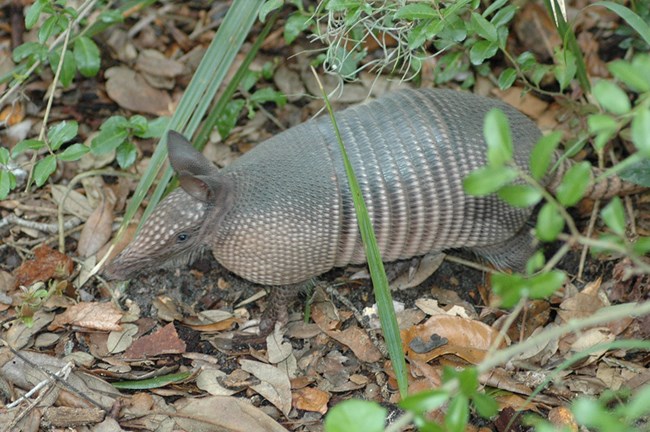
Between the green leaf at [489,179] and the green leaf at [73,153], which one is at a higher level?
the green leaf at [489,179]

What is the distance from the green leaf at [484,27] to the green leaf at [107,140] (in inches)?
92.3

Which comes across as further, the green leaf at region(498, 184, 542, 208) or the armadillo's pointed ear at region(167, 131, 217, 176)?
the armadillo's pointed ear at region(167, 131, 217, 176)

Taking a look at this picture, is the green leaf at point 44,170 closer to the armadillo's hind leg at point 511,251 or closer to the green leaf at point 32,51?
the green leaf at point 32,51

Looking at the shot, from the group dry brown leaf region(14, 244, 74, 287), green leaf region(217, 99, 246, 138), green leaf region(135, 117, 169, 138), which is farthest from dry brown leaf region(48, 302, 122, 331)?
green leaf region(217, 99, 246, 138)

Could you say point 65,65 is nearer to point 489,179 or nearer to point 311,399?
point 311,399

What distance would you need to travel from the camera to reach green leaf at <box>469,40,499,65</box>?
476 centimetres

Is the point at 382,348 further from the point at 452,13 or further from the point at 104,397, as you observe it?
the point at 452,13

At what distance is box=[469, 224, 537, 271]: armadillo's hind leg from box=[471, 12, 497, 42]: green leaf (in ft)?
4.47

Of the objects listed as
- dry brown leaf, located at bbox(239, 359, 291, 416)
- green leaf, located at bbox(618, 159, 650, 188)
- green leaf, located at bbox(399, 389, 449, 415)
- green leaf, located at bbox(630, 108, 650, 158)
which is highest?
green leaf, located at bbox(630, 108, 650, 158)

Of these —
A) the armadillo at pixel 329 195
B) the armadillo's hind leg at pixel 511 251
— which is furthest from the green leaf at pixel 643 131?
the armadillo's hind leg at pixel 511 251

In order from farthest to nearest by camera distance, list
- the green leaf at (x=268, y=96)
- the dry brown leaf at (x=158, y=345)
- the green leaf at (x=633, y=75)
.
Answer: the green leaf at (x=268, y=96) → the dry brown leaf at (x=158, y=345) → the green leaf at (x=633, y=75)

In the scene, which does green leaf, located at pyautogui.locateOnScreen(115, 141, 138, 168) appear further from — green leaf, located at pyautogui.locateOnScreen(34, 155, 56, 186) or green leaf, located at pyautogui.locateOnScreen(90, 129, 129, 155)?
green leaf, located at pyautogui.locateOnScreen(34, 155, 56, 186)

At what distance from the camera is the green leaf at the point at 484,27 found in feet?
14.7

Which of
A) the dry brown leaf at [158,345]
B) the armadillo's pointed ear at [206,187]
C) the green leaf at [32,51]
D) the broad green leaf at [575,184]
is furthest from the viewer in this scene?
the green leaf at [32,51]
